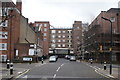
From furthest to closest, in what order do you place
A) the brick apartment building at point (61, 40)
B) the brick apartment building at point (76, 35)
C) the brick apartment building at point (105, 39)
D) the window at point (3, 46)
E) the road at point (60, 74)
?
the brick apartment building at point (61, 40) → the brick apartment building at point (76, 35) → the brick apartment building at point (105, 39) → the window at point (3, 46) → the road at point (60, 74)

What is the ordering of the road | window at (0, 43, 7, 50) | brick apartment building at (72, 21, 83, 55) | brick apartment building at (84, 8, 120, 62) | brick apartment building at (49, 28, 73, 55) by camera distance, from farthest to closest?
brick apartment building at (49, 28, 73, 55)
brick apartment building at (72, 21, 83, 55)
brick apartment building at (84, 8, 120, 62)
window at (0, 43, 7, 50)
the road

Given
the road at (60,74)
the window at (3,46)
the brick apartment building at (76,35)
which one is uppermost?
the brick apartment building at (76,35)

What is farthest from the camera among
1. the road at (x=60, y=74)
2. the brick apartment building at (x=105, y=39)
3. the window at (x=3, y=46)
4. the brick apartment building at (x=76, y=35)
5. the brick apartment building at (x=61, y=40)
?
the brick apartment building at (x=61, y=40)

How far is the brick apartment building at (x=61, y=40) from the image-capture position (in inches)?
4902

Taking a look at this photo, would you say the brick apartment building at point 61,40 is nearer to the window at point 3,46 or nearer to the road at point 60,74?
the window at point 3,46

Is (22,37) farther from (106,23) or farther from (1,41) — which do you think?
(106,23)

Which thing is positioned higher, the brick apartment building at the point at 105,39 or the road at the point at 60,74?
the brick apartment building at the point at 105,39

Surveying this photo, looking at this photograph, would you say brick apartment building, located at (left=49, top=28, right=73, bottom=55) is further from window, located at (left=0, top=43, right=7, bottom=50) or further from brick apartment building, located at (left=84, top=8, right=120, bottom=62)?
window, located at (left=0, top=43, right=7, bottom=50)

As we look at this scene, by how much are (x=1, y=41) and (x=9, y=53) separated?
333 centimetres

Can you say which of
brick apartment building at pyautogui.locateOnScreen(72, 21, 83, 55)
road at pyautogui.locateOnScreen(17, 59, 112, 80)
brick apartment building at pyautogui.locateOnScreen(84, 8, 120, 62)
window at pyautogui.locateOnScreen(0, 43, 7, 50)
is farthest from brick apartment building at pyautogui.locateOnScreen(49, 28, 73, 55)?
road at pyautogui.locateOnScreen(17, 59, 112, 80)

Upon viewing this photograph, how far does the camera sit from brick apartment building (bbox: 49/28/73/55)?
124 m

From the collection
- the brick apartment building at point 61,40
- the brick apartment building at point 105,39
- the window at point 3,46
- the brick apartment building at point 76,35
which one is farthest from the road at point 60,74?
the brick apartment building at point 61,40

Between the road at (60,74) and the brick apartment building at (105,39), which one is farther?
the brick apartment building at (105,39)

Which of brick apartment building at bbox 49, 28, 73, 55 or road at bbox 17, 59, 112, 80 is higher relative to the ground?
brick apartment building at bbox 49, 28, 73, 55
